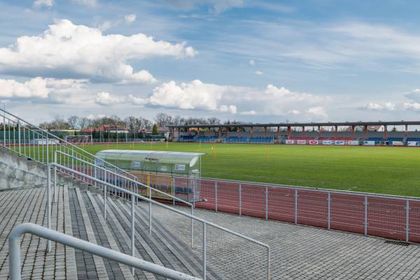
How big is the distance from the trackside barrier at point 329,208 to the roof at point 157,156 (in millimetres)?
1140

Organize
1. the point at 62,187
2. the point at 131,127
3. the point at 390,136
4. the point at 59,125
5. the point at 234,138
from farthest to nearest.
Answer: the point at 131,127 → the point at 59,125 → the point at 234,138 → the point at 390,136 → the point at 62,187

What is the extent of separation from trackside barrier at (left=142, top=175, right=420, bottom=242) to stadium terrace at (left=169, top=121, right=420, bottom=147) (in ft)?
288

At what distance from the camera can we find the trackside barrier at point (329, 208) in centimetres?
1588

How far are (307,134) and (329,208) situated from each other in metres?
110

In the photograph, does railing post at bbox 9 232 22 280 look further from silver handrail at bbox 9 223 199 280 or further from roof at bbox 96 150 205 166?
roof at bbox 96 150 205 166

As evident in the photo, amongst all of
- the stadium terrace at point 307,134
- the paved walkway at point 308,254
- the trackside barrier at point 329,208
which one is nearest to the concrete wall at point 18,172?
the paved walkway at point 308,254

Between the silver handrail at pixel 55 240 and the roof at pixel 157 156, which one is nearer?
the silver handrail at pixel 55 240

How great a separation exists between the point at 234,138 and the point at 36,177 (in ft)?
386

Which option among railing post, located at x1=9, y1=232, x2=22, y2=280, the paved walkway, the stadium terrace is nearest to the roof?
the paved walkway

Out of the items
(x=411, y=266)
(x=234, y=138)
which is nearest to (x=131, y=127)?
(x=234, y=138)

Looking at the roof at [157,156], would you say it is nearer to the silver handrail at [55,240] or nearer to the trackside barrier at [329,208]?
the trackside barrier at [329,208]

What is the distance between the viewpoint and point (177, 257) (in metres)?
8.80

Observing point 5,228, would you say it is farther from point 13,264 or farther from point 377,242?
point 377,242

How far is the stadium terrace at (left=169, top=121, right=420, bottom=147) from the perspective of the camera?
353ft
